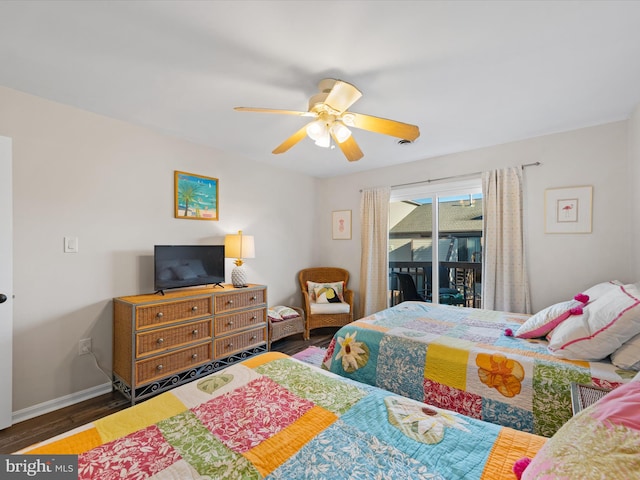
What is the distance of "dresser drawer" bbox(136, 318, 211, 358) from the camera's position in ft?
7.54

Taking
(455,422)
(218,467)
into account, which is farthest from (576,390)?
(218,467)

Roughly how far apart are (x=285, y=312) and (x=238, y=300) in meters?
0.89

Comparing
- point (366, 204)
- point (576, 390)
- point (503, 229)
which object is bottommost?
point (576, 390)

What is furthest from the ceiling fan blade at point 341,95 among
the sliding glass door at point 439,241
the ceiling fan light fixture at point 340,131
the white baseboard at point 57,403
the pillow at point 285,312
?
the white baseboard at point 57,403

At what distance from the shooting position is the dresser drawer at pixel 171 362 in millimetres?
2303

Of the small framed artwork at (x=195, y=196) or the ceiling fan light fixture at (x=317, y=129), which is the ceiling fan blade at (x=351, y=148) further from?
the small framed artwork at (x=195, y=196)

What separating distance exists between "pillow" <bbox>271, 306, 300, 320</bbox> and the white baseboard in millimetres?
1814

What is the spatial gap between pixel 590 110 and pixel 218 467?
3.57 metres

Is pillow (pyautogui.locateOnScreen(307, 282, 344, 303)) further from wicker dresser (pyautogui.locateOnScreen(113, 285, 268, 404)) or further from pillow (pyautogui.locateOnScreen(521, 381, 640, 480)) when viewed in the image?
pillow (pyautogui.locateOnScreen(521, 381, 640, 480))

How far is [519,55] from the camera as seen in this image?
5.67 ft

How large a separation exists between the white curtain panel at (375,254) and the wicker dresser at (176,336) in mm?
1790

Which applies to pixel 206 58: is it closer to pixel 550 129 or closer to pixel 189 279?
pixel 189 279

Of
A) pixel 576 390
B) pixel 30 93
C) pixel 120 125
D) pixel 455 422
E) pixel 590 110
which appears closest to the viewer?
pixel 455 422

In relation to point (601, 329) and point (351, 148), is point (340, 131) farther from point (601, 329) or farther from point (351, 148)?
point (601, 329)
